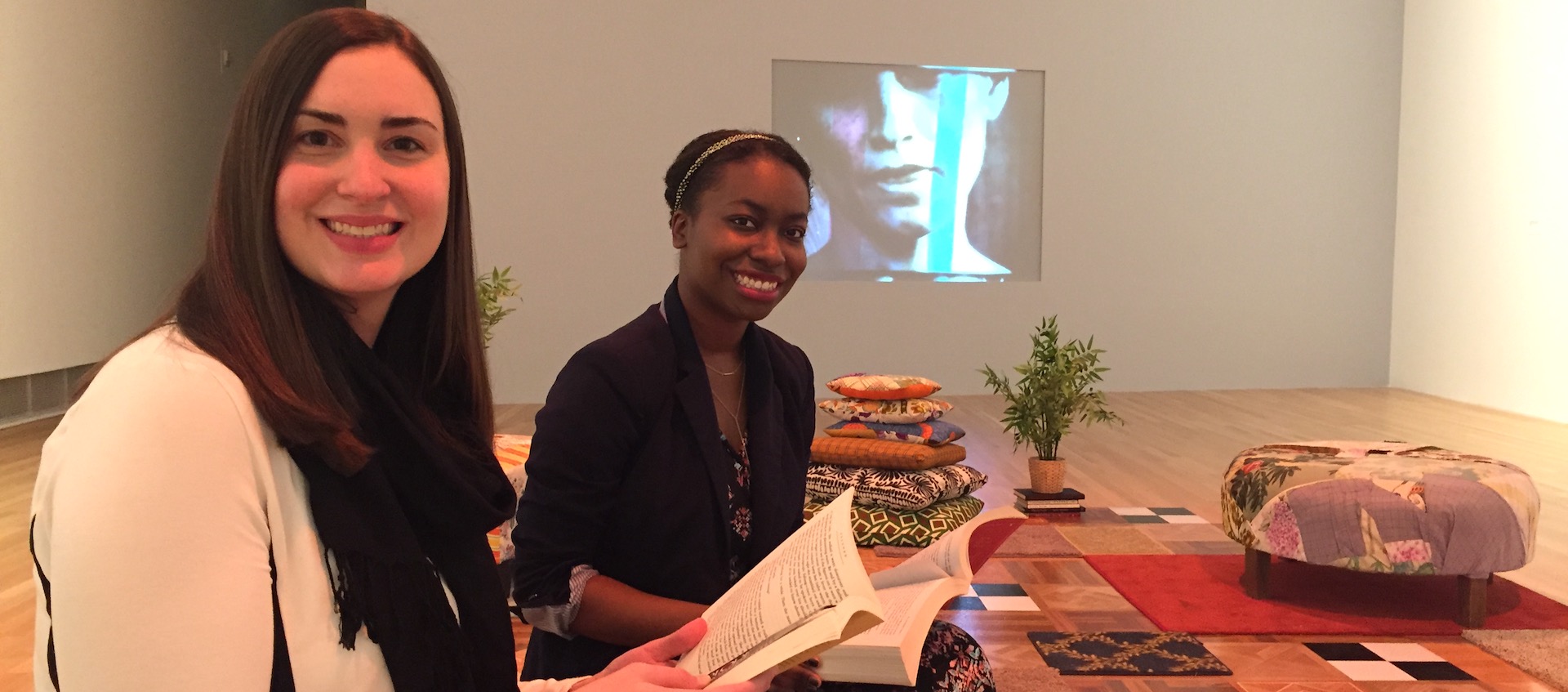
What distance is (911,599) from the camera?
133cm

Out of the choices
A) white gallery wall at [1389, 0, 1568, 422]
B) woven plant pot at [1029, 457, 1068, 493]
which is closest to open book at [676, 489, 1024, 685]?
woven plant pot at [1029, 457, 1068, 493]

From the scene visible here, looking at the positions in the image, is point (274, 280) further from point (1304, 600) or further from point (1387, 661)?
point (1304, 600)

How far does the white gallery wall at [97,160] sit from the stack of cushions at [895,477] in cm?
329

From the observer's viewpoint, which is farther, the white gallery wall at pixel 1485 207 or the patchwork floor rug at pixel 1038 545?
the white gallery wall at pixel 1485 207

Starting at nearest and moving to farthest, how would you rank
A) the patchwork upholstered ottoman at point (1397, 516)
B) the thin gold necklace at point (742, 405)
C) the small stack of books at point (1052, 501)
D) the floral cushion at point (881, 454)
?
the thin gold necklace at point (742, 405) → the patchwork upholstered ottoman at point (1397, 516) → the floral cushion at point (881, 454) → the small stack of books at point (1052, 501)

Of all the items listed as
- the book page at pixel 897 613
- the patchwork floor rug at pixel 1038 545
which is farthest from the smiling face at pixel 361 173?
the patchwork floor rug at pixel 1038 545

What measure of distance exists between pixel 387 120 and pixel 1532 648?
2.86 m

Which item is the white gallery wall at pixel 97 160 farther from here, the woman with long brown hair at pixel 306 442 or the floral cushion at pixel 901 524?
the woman with long brown hair at pixel 306 442

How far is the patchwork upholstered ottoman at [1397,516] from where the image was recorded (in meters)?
2.89

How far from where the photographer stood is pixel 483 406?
1.15m

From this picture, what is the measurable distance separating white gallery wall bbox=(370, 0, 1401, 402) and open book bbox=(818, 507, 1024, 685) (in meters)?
6.64

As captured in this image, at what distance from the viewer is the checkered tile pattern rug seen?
2580mm

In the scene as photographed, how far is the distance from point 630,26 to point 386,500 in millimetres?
7365

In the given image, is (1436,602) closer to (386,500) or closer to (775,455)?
(775,455)
